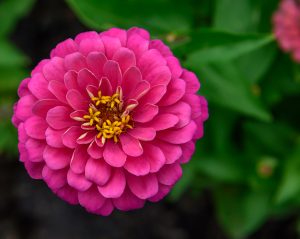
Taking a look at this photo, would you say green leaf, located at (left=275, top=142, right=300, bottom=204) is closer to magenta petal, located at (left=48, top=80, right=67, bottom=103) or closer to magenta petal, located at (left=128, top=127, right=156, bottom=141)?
magenta petal, located at (left=128, top=127, right=156, bottom=141)

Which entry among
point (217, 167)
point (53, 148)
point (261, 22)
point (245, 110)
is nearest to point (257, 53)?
point (261, 22)

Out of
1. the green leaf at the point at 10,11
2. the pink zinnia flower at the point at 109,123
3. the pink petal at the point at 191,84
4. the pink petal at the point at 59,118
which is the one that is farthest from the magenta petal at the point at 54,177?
the green leaf at the point at 10,11

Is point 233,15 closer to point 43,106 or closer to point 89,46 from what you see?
point 89,46

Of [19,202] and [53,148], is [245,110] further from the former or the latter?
[19,202]

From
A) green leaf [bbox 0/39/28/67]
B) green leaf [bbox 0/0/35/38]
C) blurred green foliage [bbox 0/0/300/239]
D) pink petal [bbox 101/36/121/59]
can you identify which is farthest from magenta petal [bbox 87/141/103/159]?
green leaf [bbox 0/0/35/38]

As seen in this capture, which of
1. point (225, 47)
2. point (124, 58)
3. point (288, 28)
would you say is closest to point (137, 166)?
point (124, 58)
